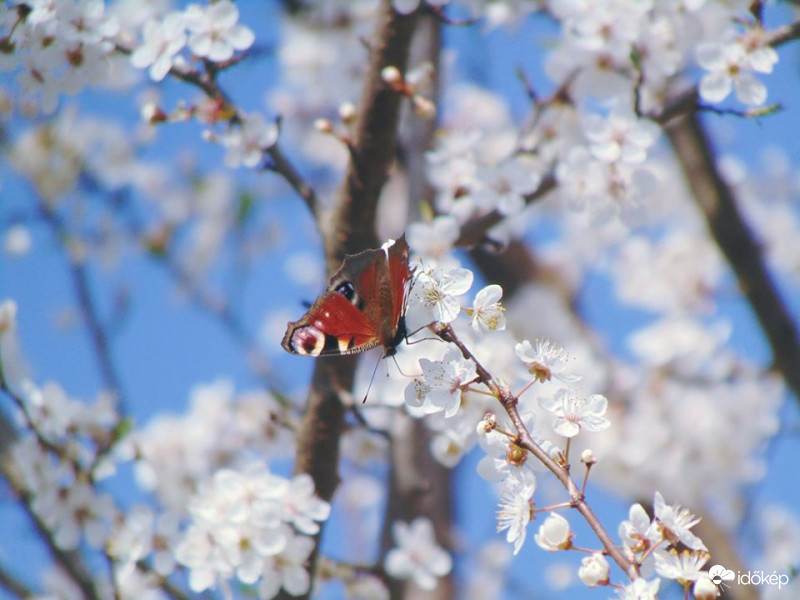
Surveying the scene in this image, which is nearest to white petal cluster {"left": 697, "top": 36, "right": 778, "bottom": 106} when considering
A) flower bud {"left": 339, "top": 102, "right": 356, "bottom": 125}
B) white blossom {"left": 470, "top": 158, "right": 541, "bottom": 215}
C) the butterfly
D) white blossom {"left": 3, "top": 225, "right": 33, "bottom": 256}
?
white blossom {"left": 470, "top": 158, "right": 541, "bottom": 215}

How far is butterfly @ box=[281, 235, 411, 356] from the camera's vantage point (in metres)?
1.67

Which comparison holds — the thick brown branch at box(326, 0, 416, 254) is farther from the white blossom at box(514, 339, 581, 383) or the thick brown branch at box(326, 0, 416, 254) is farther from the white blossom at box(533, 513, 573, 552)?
the white blossom at box(533, 513, 573, 552)

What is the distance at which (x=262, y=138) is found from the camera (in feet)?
7.36

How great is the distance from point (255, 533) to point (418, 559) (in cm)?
63

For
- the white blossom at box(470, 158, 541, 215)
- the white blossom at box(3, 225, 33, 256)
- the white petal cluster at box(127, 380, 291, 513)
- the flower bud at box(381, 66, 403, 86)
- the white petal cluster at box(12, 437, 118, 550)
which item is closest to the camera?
the flower bud at box(381, 66, 403, 86)

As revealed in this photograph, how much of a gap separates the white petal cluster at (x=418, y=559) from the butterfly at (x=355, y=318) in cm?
104

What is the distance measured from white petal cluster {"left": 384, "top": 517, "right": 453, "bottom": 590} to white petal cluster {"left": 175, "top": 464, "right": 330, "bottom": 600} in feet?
1.45

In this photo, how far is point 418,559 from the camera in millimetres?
2557

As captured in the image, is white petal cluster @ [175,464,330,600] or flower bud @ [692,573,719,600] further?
white petal cluster @ [175,464,330,600]

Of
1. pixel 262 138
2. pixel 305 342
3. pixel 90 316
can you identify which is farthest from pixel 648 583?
pixel 90 316

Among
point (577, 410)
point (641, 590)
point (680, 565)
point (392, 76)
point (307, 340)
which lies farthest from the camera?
point (392, 76)

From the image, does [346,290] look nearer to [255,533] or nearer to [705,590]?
[255,533]

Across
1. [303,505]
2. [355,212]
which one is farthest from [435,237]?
[303,505]

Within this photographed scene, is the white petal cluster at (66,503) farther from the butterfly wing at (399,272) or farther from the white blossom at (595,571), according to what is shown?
the white blossom at (595,571)
